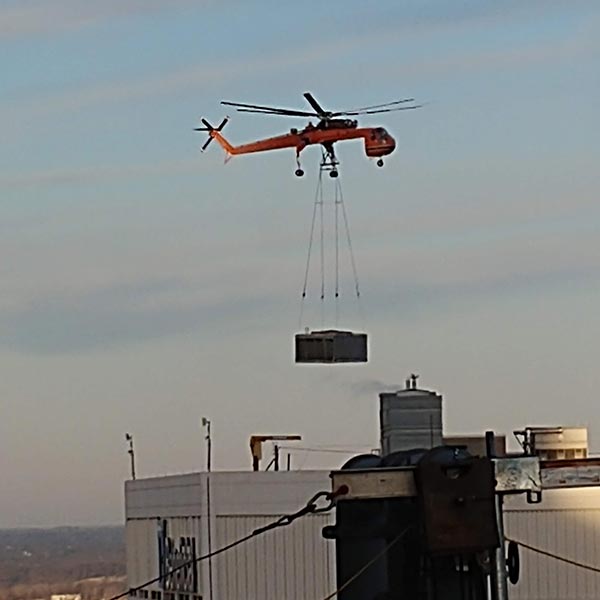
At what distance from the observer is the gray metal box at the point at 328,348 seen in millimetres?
46375

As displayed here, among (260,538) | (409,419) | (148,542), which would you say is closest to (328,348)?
(409,419)

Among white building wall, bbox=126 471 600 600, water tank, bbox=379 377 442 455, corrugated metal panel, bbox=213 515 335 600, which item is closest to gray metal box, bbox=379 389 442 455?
water tank, bbox=379 377 442 455

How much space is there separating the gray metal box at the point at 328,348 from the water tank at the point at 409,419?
1.59m

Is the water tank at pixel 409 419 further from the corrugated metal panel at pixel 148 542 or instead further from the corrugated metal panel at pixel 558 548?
the corrugated metal panel at pixel 148 542

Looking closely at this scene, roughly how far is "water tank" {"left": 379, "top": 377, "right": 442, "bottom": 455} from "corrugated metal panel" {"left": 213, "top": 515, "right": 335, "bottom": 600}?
185 inches

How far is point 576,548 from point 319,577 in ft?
20.8

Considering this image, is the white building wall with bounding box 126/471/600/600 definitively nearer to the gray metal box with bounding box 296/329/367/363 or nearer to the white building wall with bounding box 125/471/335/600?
the white building wall with bounding box 125/471/335/600

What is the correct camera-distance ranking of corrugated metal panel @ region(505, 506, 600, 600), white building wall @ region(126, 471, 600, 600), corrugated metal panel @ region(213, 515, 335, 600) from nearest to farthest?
corrugated metal panel @ region(505, 506, 600, 600) → white building wall @ region(126, 471, 600, 600) → corrugated metal panel @ region(213, 515, 335, 600)

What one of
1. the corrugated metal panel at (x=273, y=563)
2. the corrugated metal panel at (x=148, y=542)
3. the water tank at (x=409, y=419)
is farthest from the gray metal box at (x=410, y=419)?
the corrugated metal panel at (x=148, y=542)

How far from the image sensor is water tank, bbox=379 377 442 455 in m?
45.7

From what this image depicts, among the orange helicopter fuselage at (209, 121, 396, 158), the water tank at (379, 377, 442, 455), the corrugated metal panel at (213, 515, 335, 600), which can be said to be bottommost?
the corrugated metal panel at (213, 515, 335, 600)

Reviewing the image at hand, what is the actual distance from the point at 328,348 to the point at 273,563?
356 inches

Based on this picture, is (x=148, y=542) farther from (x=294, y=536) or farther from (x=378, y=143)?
(x=378, y=143)

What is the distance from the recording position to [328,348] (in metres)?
46.5
